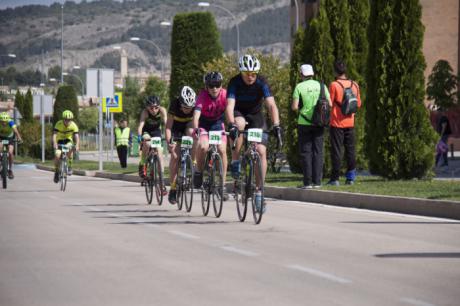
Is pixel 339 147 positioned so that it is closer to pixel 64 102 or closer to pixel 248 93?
pixel 248 93

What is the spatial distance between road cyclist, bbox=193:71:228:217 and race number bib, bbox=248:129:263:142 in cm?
101

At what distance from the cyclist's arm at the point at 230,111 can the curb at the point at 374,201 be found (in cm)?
325

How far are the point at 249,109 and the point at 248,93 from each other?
8.8 inches

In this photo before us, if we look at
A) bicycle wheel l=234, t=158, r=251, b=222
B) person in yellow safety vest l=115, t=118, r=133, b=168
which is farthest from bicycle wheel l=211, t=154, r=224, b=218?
person in yellow safety vest l=115, t=118, r=133, b=168

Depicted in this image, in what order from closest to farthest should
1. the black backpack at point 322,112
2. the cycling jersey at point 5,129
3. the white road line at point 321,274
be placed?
Answer: the white road line at point 321,274 < the black backpack at point 322,112 < the cycling jersey at point 5,129

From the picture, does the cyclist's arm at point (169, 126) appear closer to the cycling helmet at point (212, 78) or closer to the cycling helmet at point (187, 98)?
the cycling helmet at point (187, 98)

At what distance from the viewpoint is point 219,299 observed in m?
7.46

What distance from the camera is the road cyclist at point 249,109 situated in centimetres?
1355

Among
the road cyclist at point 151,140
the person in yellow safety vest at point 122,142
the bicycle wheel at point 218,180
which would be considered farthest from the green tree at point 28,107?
the bicycle wheel at point 218,180

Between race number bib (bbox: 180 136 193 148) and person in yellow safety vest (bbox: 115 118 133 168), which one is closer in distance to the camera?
race number bib (bbox: 180 136 193 148)

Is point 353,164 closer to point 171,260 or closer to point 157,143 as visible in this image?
point 157,143

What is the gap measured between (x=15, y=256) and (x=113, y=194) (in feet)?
39.2

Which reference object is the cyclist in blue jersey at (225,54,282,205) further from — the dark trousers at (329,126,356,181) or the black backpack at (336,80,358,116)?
the dark trousers at (329,126,356,181)

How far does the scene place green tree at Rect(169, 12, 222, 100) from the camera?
36.3m
